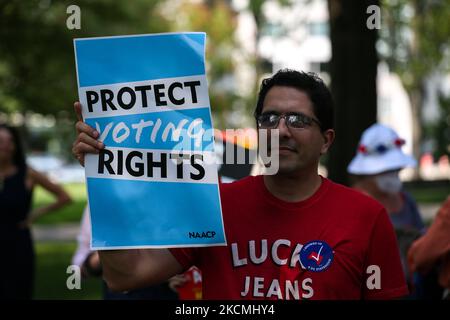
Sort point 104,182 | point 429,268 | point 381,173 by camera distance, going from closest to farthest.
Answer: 1. point 104,182
2. point 429,268
3. point 381,173

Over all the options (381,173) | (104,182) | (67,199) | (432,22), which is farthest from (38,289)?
(432,22)

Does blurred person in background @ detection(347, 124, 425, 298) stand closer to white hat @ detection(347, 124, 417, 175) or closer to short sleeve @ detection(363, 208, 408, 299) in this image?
white hat @ detection(347, 124, 417, 175)

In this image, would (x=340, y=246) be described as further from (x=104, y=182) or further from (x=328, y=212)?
(x=104, y=182)

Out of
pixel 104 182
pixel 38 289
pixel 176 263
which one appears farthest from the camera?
pixel 38 289

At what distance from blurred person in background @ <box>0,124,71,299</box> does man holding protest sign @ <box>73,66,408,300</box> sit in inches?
170

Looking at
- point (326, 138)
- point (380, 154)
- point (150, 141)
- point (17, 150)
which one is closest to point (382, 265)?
point (326, 138)

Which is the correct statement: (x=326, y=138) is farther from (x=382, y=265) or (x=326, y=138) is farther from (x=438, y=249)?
(x=438, y=249)

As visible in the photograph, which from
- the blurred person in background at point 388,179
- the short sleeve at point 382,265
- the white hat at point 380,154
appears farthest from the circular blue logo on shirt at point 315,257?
the white hat at point 380,154

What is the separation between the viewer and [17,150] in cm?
771

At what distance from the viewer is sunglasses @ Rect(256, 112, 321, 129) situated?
325 centimetres

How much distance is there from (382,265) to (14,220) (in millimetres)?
4858

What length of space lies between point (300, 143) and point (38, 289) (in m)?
8.45

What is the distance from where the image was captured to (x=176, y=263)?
10.7 feet

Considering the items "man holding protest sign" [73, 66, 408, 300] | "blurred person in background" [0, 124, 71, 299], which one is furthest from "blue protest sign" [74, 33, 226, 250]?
"blurred person in background" [0, 124, 71, 299]
